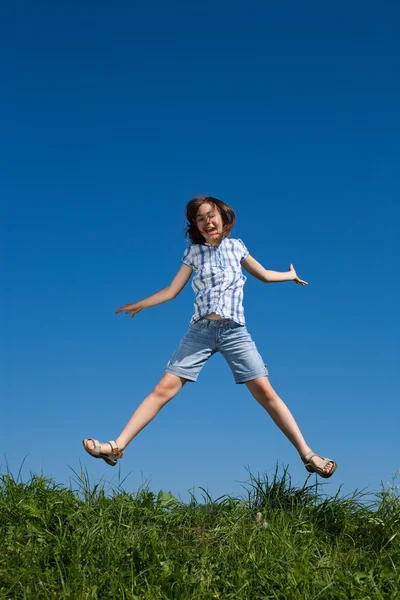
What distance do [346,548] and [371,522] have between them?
37cm

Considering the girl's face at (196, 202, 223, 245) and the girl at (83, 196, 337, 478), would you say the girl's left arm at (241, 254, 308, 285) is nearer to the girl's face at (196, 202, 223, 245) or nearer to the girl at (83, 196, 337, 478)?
the girl at (83, 196, 337, 478)

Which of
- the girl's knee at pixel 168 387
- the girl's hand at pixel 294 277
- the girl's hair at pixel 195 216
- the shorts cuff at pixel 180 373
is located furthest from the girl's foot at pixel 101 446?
the girl's hand at pixel 294 277

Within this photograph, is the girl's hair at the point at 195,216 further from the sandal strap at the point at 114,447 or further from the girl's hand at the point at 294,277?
the sandal strap at the point at 114,447

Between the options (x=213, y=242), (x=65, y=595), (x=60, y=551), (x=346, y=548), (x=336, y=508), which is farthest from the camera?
(x=213, y=242)

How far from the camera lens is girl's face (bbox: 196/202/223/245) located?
7.03 m

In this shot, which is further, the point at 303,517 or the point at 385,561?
the point at 303,517

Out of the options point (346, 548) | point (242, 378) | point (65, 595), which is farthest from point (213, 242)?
point (65, 595)

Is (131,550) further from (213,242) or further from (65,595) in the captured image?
(213,242)

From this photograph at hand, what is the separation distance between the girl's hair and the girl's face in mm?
49

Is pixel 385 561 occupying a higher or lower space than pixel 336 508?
lower

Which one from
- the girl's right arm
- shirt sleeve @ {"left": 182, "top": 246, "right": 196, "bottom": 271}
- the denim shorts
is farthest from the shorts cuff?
shirt sleeve @ {"left": 182, "top": 246, "right": 196, "bottom": 271}

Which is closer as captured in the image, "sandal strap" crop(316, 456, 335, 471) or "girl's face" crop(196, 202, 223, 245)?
"sandal strap" crop(316, 456, 335, 471)

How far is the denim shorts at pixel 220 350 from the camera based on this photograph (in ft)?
22.2

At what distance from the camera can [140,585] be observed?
17.0ft
